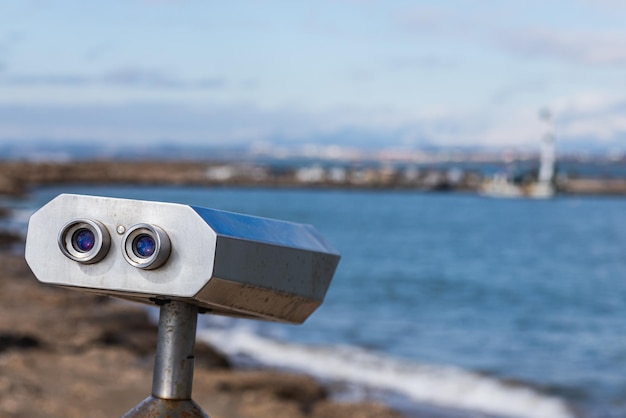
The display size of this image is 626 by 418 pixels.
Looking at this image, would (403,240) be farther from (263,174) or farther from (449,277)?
(263,174)

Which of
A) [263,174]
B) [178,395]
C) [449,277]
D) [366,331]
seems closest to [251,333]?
[366,331]

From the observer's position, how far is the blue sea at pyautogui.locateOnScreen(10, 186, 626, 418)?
13.8 m

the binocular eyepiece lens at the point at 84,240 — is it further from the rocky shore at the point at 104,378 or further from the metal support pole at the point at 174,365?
the rocky shore at the point at 104,378

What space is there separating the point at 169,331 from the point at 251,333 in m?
15.5

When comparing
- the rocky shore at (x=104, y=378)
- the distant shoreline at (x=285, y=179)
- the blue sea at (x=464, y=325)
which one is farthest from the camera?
the distant shoreline at (x=285, y=179)


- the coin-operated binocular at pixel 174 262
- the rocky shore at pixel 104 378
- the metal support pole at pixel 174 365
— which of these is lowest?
the rocky shore at pixel 104 378

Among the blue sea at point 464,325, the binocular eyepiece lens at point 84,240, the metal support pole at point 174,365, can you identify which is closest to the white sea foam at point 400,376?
the blue sea at point 464,325

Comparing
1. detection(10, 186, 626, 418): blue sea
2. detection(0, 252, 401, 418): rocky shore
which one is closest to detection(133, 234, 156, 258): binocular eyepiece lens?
detection(10, 186, 626, 418): blue sea

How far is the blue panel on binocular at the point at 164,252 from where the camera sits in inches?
56.0

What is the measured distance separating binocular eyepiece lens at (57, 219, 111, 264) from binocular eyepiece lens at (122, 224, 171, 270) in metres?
0.03

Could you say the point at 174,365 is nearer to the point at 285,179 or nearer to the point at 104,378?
the point at 104,378

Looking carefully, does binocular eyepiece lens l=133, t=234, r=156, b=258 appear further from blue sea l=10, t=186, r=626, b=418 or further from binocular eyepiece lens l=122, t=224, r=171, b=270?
blue sea l=10, t=186, r=626, b=418

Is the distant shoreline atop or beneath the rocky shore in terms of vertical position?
beneath

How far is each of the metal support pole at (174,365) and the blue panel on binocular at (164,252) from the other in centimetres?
4
